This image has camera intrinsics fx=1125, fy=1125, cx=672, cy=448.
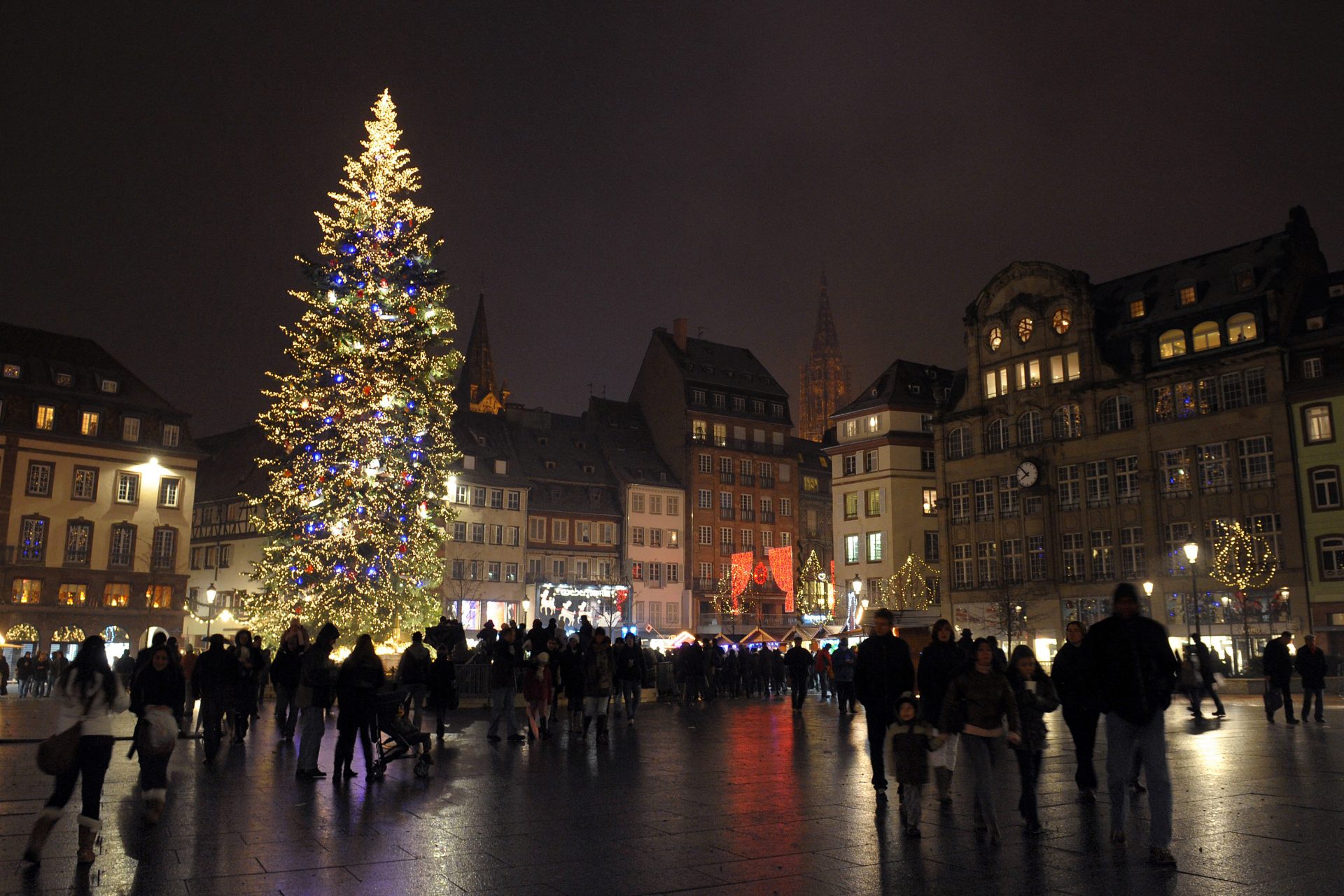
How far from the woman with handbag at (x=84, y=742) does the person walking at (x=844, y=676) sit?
1863cm

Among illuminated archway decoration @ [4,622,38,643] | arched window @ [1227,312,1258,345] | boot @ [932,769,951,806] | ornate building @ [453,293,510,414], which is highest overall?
ornate building @ [453,293,510,414]

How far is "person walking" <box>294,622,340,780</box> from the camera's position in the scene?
13352 millimetres

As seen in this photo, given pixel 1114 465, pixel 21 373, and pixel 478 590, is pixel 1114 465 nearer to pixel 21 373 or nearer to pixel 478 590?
pixel 478 590

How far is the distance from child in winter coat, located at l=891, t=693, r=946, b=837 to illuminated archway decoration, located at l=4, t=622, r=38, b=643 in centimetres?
4976

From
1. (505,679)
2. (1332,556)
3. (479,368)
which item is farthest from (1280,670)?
(479,368)

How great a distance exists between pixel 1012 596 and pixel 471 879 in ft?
173

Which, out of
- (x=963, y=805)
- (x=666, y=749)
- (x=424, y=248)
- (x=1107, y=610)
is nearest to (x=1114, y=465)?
(x=1107, y=610)

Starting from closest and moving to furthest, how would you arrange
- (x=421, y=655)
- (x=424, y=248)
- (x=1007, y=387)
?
1. (x=421, y=655)
2. (x=424, y=248)
3. (x=1007, y=387)

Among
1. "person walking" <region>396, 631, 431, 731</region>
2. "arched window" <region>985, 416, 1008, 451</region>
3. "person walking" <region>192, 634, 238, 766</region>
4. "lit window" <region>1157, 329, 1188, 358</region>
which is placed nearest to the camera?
"person walking" <region>192, 634, 238, 766</region>

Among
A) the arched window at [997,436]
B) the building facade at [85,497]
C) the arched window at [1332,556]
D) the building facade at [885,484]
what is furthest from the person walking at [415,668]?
the building facade at [885,484]

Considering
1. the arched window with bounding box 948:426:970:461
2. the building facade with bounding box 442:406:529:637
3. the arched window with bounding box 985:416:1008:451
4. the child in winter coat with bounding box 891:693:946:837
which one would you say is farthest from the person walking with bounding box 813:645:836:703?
the building facade with bounding box 442:406:529:637

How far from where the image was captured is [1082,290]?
55750 millimetres

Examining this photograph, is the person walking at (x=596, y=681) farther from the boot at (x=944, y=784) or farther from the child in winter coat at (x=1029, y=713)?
the boot at (x=944, y=784)

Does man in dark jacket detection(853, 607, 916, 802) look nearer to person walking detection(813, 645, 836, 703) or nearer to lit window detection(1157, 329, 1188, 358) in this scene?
person walking detection(813, 645, 836, 703)
